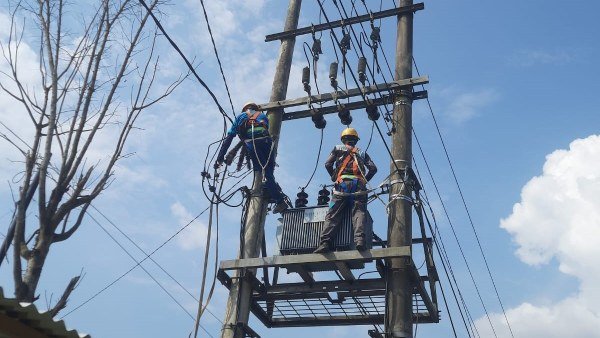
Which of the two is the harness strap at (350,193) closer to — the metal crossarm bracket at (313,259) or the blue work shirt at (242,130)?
the metal crossarm bracket at (313,259)

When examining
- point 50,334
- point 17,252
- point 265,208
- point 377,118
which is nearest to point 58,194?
point 17,252

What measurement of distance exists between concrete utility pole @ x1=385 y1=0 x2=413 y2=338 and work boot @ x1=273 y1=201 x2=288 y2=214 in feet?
5.08

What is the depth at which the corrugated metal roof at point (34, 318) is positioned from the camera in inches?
210

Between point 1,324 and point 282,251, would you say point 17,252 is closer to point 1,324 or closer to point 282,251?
point 1,324

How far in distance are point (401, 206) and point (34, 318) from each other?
483 cm

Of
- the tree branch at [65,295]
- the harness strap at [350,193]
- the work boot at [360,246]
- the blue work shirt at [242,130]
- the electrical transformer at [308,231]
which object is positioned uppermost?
the blue work shirt at [242,130]

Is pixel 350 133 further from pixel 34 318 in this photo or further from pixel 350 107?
pixel 34 318

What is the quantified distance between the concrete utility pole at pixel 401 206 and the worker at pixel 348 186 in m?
0.40

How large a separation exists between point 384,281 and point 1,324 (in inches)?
182

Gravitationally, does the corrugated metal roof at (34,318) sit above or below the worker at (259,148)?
below

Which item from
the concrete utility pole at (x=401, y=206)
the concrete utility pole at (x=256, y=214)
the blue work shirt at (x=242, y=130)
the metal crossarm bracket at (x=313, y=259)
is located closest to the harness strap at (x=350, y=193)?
the concrete utility pole at (x=401, y=206)

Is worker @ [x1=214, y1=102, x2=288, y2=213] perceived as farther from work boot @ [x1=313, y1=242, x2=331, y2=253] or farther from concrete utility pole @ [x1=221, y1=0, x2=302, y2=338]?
work boot @ [x1=313, y1=242, x2=331, y2=253]

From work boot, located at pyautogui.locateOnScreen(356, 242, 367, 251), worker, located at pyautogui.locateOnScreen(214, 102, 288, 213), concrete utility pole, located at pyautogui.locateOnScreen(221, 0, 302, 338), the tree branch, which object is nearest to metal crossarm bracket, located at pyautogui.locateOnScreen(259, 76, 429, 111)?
concrete utility pole, located at pyautogui.locateOnScreen(221, 0, 302, 338)

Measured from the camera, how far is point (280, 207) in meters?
9.53
